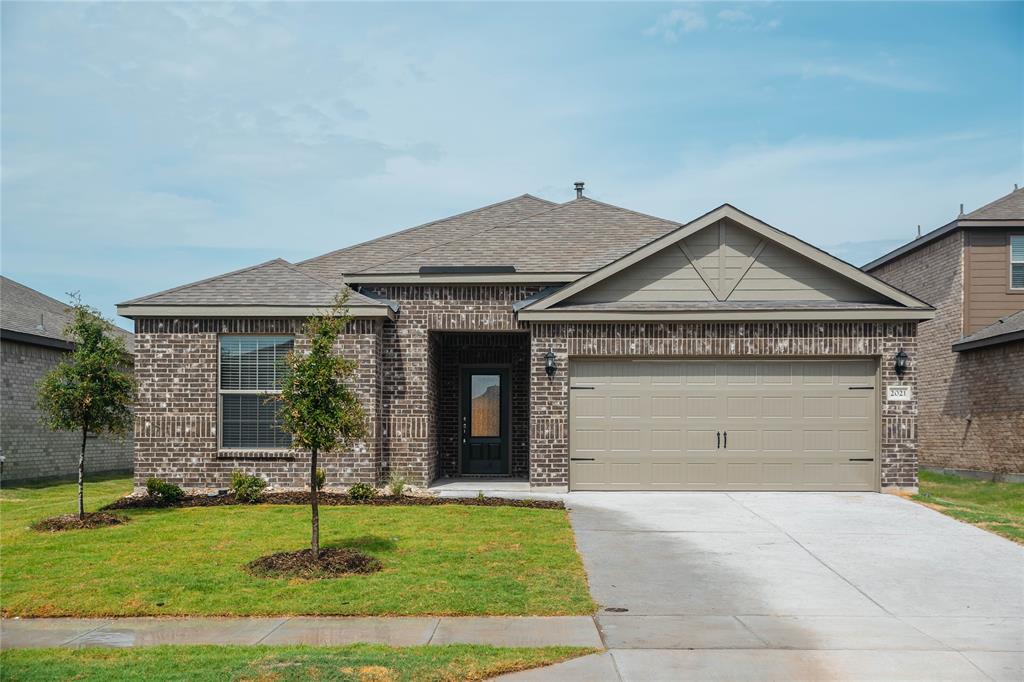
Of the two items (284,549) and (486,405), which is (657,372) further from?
(284,549)

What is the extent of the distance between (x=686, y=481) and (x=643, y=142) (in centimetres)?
759

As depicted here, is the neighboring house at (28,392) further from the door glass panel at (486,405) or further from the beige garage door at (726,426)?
the beige garage door at (726,426)

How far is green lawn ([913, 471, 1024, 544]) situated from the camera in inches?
511

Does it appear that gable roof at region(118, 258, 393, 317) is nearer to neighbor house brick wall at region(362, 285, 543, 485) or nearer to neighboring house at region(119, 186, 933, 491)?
neighboring house at region(119, 186, 933, 491)

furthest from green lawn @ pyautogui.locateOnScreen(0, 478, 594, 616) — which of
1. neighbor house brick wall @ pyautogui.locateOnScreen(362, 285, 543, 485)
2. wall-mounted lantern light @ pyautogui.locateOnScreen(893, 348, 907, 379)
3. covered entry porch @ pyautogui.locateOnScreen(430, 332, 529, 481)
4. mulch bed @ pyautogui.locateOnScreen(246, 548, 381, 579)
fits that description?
wall-mounted lantern light @ pyautogui.locateOnScreen(893, 348, 907, 379)

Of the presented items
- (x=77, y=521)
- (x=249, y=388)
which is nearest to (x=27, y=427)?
(x=249, y=388)

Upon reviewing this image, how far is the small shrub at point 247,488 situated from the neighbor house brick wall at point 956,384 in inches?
648

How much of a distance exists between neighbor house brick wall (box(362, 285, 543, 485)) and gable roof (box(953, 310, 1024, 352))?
11057 millimetres

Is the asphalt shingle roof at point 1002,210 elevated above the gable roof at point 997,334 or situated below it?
above

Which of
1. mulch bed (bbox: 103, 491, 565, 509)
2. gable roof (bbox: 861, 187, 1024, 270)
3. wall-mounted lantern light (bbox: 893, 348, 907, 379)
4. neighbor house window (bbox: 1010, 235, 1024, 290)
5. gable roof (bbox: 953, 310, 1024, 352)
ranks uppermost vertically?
gable roof (bbox: 861, 187, 1024, 270)

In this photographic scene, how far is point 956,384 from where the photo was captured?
22797mm

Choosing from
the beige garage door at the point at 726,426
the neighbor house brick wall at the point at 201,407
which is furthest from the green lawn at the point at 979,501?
the neighbor house brick wall at the point at 201,407

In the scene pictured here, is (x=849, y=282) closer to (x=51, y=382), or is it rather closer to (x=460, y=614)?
(x=460, y=614)

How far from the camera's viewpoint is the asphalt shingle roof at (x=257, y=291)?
1612 cm
